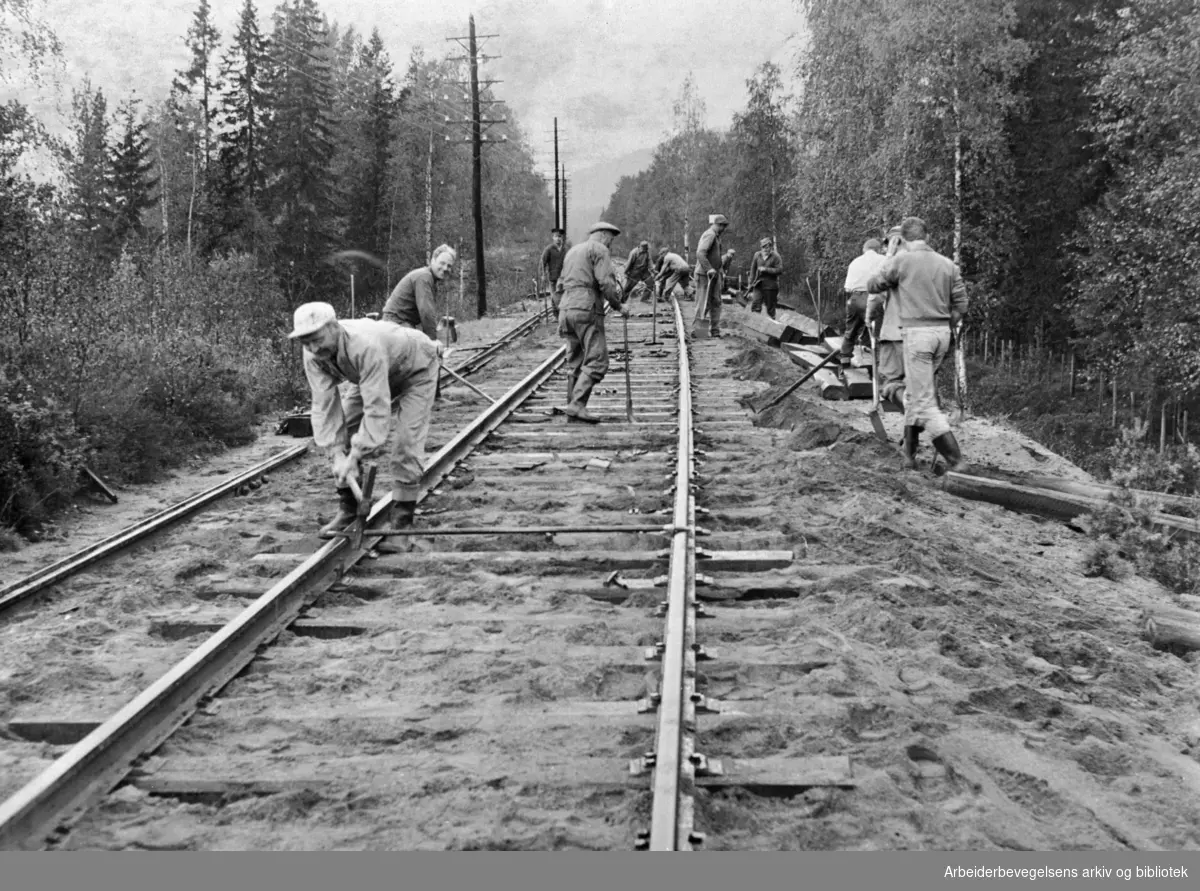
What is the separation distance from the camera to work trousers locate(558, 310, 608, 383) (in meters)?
11.0

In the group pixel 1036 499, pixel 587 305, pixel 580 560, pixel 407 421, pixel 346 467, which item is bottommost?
pixel 1036 499

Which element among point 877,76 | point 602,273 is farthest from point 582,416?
point 877,76

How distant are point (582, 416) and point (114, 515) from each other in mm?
4419

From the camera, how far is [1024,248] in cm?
3094

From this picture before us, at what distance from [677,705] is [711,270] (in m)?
16.4

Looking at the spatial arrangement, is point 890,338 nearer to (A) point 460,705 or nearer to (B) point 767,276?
(A) point 460,705

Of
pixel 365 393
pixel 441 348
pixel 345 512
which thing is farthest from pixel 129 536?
pixel 441 348

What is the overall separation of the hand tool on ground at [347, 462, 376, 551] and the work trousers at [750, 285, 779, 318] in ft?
57.0

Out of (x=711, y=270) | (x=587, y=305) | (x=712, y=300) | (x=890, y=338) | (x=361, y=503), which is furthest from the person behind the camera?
(x=712, y=300)

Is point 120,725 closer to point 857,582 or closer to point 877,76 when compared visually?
point 857,582

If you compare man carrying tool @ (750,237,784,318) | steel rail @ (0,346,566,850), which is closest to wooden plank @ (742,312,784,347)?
man carrying tool @ (750,237,784,318)

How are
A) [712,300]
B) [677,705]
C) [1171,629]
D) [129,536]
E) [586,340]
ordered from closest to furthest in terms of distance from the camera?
[677,705], [1171,629], [129,536], [586,340], [712,300]

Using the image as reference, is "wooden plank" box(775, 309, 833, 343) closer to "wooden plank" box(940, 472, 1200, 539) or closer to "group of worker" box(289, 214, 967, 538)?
"group of worker" box(289, 214, 967, 538)

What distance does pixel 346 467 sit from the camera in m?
6.28
